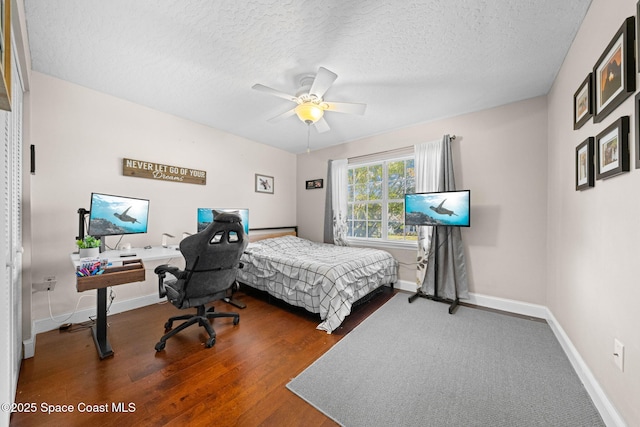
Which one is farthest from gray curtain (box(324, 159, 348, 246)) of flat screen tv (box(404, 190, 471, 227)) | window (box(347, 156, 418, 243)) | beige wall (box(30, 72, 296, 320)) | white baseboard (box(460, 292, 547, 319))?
white baseboard (box(460, 292, 547, 319))

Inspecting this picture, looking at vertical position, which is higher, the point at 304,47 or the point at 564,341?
the point at 304,47

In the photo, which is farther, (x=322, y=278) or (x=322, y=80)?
(x=322, y=278)

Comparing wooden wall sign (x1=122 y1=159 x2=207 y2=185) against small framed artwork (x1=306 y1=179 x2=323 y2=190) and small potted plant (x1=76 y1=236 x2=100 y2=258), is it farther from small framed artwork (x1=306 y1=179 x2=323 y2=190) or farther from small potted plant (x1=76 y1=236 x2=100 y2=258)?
small framed artwork (x1=306 y1=179 x2=323 y2=190)

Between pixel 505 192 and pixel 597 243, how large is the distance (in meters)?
1.46

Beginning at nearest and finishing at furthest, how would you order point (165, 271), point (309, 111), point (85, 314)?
point (165, 271)
point (309, 111)
point (85, 314)

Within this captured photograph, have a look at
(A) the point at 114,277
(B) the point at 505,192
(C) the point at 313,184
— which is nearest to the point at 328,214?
(C) the point at 313,184

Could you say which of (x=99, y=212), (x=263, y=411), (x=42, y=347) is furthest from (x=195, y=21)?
(x=42, y=347)

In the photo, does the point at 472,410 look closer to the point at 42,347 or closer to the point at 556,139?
the point at 556,139

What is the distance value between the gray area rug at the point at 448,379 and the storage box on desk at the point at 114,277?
1.43 m

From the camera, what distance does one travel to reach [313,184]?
4688 millimetres

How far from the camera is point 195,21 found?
167 centimetres

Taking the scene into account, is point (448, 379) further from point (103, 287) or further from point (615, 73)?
point (103, 287)

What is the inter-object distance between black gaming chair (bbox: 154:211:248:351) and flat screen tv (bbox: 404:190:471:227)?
215 centimetres

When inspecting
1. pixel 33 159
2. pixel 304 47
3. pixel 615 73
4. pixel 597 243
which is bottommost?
pixel 597 243
